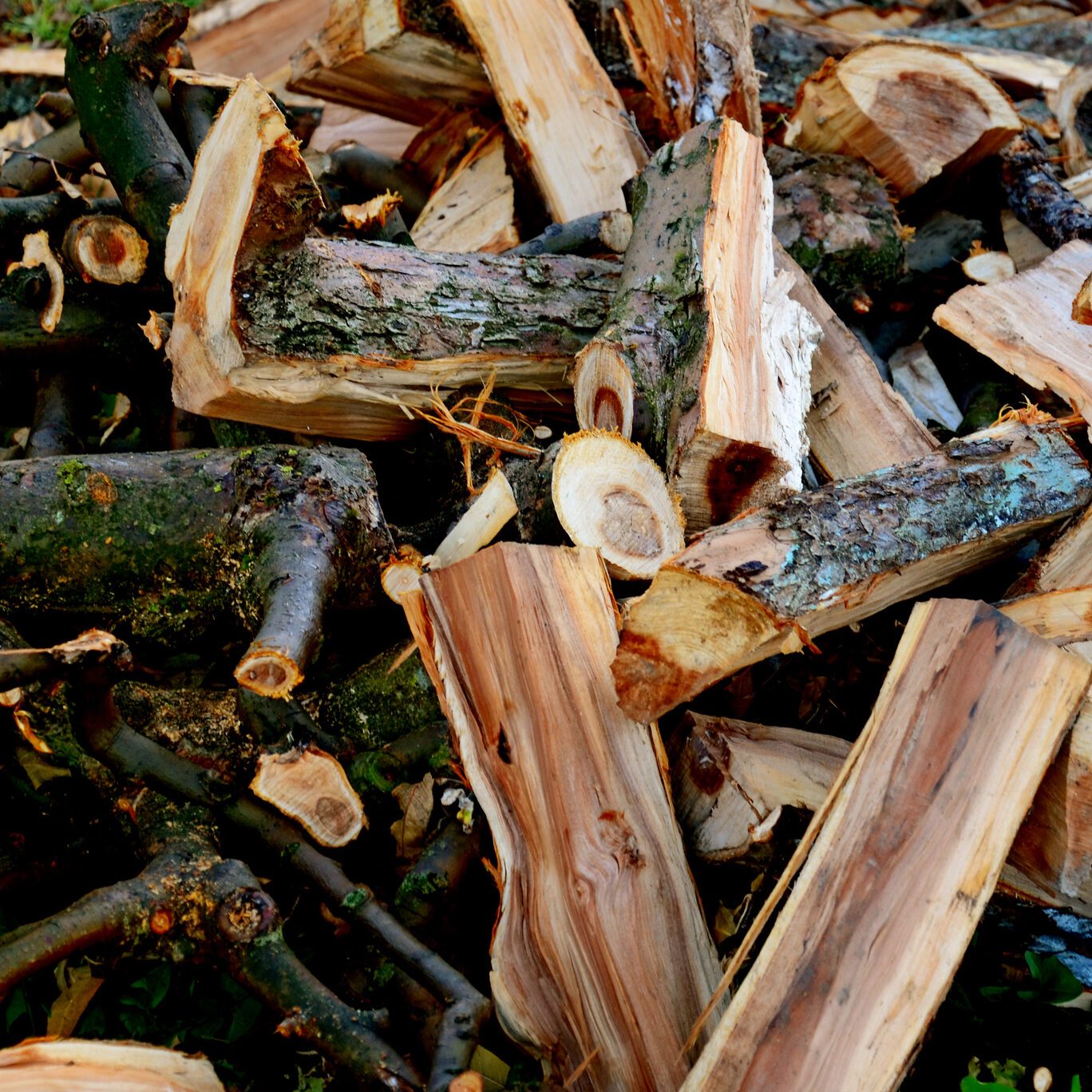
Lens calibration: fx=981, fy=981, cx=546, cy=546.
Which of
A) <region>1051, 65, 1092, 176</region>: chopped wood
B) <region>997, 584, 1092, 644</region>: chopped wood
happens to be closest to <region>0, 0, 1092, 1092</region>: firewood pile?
<region>997, 584, 1092, 644</region>: chopped wood

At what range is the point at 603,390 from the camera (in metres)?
2.10

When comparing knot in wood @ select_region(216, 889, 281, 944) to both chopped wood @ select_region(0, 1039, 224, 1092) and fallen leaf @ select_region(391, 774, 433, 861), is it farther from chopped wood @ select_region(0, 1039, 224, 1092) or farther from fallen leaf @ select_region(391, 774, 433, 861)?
fallen leaf @ select_region(391, 774, 433, 861)


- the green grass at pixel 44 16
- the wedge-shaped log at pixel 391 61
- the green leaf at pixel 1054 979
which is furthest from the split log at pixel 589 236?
the green grass at pixel 44 16

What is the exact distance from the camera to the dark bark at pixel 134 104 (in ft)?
7.54

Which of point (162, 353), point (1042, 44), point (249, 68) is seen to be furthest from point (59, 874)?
point (1042, 44)

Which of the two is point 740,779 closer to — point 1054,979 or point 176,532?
point 1054,979

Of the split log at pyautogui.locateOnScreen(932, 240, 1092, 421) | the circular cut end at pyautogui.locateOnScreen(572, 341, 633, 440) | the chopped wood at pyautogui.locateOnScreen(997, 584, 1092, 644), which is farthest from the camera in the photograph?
the split log at pyautogui.locateOnScreen(932, 240, 1092, 421)

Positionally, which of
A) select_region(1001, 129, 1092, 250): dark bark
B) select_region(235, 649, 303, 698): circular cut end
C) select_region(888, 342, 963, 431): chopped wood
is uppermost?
select_region(235, 649, 303, 698): circular cut end

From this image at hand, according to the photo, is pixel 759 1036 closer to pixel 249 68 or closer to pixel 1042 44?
pixel 1042 44

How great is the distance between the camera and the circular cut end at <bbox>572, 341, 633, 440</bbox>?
203cm

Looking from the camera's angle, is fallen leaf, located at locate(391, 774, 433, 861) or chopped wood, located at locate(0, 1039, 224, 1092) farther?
fallen leaf, located at locate(391, 774, 433, 861)

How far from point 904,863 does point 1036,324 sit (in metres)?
1.41

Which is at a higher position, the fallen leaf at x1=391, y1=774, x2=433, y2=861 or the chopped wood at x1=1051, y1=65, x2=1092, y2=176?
the chopped wood at x1=1051, y1=65, x2=1092, y2=176

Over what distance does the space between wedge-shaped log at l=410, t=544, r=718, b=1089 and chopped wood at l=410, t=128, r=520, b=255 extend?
1.48 meters
